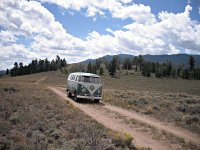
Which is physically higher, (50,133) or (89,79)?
(89,79)

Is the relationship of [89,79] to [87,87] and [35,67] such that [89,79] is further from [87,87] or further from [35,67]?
[35,67]

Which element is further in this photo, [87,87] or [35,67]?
[35,67]

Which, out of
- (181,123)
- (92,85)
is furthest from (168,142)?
(92,85)

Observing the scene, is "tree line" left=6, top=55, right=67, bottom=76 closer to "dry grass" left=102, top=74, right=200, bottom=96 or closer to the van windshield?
"dry grass" left=102, top=74, right=200, bottom=96

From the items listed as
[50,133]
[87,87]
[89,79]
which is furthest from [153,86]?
[50,133]

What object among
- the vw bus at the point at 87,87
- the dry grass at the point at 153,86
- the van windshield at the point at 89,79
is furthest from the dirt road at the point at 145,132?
the dry grass at the point at 153,86

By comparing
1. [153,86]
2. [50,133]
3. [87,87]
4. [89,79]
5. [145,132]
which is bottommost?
[153,86]

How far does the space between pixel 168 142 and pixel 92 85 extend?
15156mm

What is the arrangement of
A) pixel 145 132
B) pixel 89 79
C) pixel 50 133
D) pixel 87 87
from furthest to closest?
pixel 89 79 < pixel 87 87 < pixel 145 132 < pixel 50 133

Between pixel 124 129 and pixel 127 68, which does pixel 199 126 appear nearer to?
pixel 124 129

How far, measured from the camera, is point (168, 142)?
42.0ft

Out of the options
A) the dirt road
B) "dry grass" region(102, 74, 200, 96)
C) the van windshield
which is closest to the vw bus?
the van windshield

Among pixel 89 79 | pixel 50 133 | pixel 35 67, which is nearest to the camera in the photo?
pixel 50 133

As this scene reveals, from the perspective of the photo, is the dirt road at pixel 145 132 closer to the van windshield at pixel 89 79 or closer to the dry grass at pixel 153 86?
the van windshield at pixel 89 79
